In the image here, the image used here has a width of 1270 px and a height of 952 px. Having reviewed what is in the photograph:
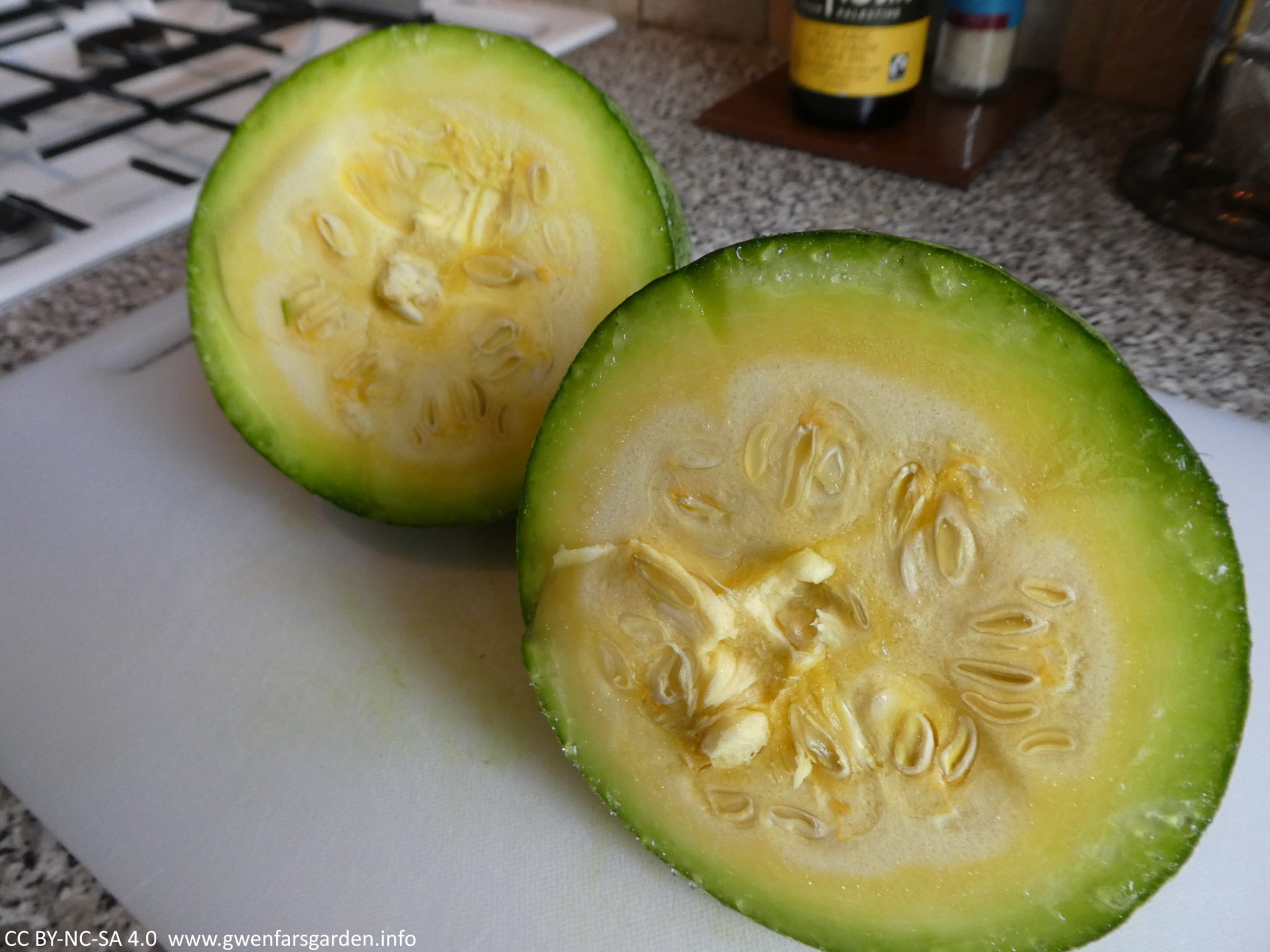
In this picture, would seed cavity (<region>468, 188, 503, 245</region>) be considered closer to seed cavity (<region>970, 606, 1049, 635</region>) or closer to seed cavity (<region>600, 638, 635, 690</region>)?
seed cavity (<region>600, 638, 635, 690</region>)

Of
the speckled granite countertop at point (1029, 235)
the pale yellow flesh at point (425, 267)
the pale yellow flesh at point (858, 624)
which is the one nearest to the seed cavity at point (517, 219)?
the pale yellow flesh at point (425, 267)

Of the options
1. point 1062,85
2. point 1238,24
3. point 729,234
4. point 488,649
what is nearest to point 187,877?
point 488,649

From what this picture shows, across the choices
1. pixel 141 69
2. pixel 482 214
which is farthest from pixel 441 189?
pixel 141 69

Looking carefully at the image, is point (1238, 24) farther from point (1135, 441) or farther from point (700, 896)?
point (700, 896)

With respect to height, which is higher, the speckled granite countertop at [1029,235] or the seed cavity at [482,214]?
the seed cavity at [482,214]

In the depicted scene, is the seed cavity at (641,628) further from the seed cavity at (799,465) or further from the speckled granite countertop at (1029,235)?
the speckled granite countertop at (1029,235)

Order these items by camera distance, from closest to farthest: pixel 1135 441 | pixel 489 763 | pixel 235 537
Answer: pixel 1135 441 → pixel 489 763 → pixel 235 537
